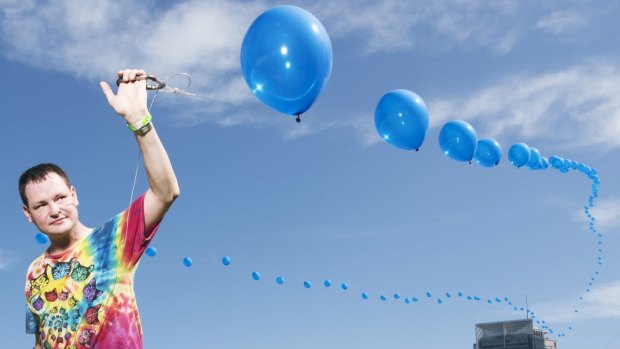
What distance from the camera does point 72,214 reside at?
3.08 metres

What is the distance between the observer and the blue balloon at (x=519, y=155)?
15.4 meters

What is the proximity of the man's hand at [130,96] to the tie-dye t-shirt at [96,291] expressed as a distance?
356 mm

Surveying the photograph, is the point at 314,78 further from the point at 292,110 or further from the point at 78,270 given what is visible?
the point at 78,270

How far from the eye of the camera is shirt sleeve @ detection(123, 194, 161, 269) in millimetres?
2922

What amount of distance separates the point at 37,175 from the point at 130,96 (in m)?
0.59

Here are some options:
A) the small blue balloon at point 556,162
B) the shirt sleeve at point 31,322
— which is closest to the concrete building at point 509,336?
the small blue balloon at point 556,162

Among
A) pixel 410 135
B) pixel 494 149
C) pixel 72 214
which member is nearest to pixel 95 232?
pixel 72 214

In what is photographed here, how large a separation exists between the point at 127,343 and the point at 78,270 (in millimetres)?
407

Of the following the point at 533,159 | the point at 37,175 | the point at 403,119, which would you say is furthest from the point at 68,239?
the point at 533,159

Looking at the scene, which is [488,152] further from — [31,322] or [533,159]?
[31,322]

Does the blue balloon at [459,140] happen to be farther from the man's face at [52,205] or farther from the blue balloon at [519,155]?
the man's face at [52,205]

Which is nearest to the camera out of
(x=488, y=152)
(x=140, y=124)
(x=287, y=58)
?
(x=140, y=124)

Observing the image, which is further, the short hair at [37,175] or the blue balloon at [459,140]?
the blue balloon at [459,140]

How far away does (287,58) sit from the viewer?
241 inches
